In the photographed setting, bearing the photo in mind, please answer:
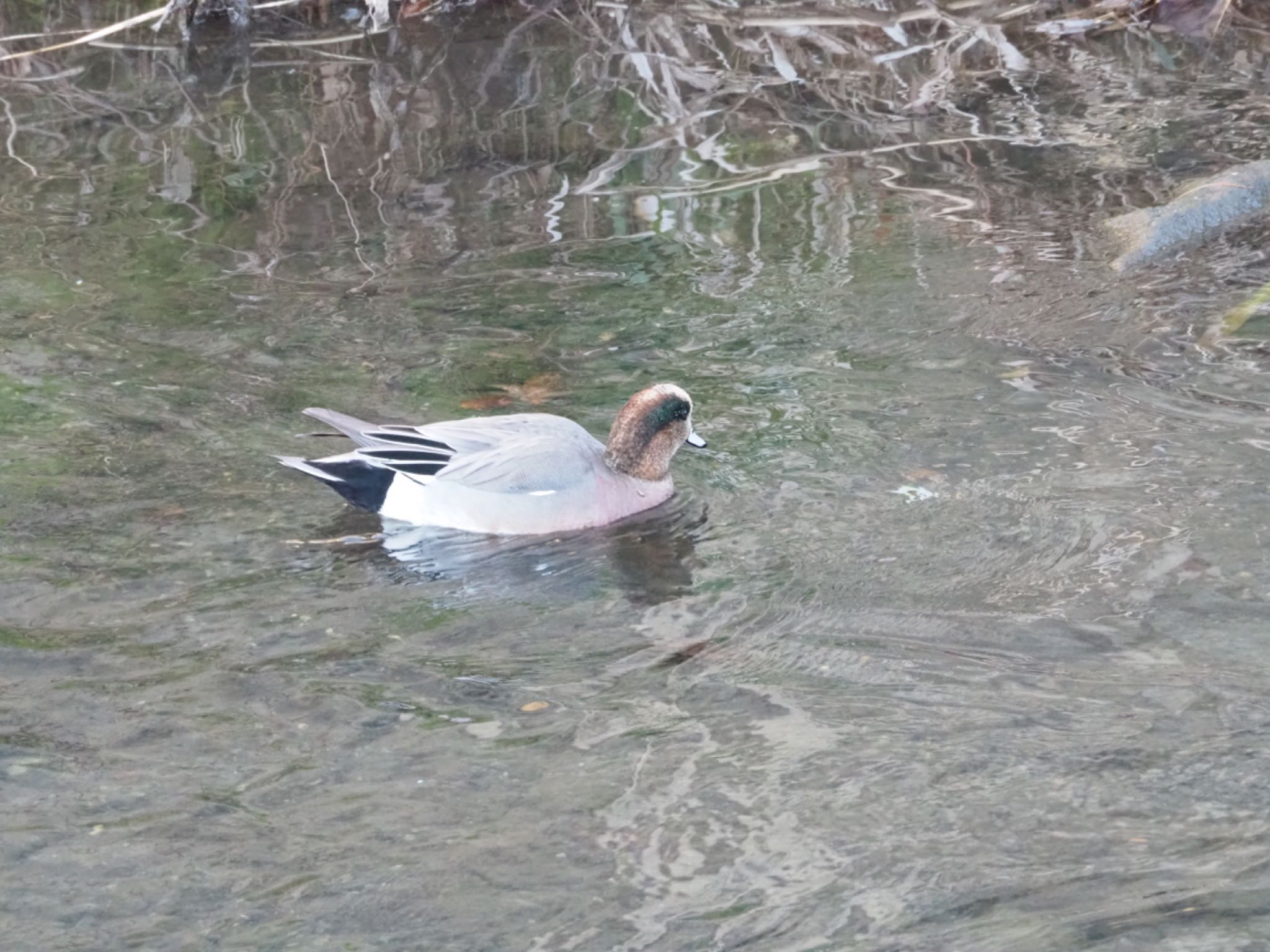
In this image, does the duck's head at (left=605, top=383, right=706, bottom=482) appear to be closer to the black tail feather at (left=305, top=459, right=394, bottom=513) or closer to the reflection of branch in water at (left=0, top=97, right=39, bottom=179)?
the black tail feather at (left=305, top=459, right=394, bottom=513)

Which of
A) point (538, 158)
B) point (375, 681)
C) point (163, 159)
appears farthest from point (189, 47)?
point (375, 681)

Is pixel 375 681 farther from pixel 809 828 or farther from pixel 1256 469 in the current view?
pixel 1256 469

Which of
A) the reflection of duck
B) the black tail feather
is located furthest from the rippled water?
the black tail feather

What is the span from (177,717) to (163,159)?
18.9 feet

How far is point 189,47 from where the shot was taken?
1151 centimetres

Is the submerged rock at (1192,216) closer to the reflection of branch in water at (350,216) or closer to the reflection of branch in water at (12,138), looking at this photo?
the reflection of branch in water at (350,216)

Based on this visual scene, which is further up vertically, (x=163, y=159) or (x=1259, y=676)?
(x=163, y=159)

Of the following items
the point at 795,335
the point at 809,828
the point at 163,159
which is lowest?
the point at 809,828

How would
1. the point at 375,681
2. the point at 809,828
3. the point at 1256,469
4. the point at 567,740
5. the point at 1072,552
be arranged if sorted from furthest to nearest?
the point at 1256,469 < the point at 1072,552 < the point at 375,681 < the point at 567,740 < the point at 809,828

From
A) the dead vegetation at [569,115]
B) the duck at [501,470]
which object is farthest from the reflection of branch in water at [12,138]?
the duck at [501,470]

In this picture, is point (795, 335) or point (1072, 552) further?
point (795, 335)

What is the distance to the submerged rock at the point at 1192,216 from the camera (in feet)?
22.5

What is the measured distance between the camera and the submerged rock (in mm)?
6844

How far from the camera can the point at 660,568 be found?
4.82m
